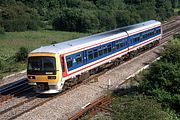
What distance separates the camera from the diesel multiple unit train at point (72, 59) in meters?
19.6

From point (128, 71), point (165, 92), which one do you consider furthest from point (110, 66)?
point (165, 92)

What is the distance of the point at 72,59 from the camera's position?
21016mm

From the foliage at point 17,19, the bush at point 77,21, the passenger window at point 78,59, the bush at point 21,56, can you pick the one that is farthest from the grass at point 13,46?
the bush at point 77,21

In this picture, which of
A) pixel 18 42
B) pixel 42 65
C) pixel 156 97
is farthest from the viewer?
pixel 18 42

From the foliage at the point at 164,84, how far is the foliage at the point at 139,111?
4.06 feet

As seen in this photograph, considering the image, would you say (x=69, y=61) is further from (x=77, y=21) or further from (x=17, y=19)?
(x=17, y=19)

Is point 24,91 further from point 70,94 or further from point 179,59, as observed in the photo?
point 179,59

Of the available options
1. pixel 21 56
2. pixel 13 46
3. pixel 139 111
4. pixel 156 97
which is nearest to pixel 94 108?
pixel 139 111

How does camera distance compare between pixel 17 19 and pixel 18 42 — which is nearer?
pixel 18 42

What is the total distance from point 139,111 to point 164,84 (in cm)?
376

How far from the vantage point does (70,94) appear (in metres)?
20.4

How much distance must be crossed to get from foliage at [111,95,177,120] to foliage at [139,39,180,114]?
4.06 feet

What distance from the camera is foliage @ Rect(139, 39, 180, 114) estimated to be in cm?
1827

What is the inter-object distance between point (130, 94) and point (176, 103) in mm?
2792
